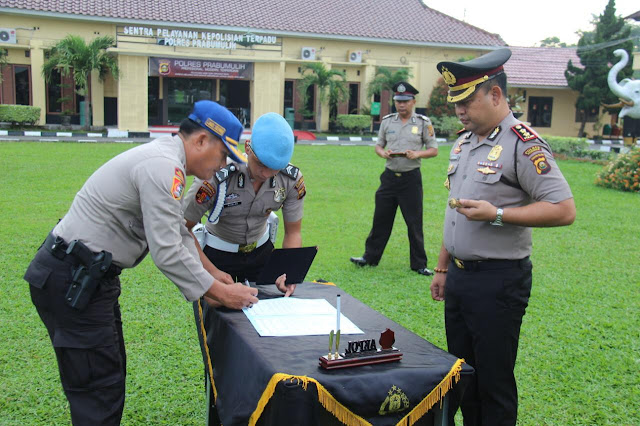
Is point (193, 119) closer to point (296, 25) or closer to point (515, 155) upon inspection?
point (515, 155)

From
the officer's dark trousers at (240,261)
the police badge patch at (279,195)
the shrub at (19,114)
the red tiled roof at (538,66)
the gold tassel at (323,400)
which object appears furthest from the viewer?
the red tiled roof at (538,66)

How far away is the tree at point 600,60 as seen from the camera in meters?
28.5

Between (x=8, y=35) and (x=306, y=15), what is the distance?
43.0 feet

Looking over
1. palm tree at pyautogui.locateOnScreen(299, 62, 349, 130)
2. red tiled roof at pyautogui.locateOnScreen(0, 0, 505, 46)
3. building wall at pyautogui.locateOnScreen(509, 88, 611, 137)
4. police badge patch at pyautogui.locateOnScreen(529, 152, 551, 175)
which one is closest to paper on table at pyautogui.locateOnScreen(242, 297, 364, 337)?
police badge patch at pyautogui.locateOnScreen(529, 152, 551, 175)

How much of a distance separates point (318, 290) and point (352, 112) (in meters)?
27.0

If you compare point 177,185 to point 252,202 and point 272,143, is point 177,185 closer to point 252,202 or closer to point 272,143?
point 272,143

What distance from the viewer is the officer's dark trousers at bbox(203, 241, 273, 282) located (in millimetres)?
3453

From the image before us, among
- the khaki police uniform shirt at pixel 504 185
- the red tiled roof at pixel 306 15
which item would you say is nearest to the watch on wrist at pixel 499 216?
the khaki police uniform shirt at pixel 504 185

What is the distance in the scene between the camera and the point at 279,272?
2994mm

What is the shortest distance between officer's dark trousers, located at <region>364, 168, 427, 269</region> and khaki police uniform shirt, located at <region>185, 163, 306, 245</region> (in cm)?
321

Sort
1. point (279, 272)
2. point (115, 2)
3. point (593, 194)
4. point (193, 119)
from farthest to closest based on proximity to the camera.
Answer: point (115, 2) < point (593, 194) < point (279, 272) < point (193, 119)

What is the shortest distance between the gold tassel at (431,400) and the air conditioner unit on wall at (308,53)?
26.5 metres

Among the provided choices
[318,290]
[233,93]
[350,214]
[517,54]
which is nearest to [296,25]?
[233,93]

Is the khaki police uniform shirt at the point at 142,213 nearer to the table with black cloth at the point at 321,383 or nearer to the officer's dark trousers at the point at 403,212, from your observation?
the table with black cloth at the point at 321,383
